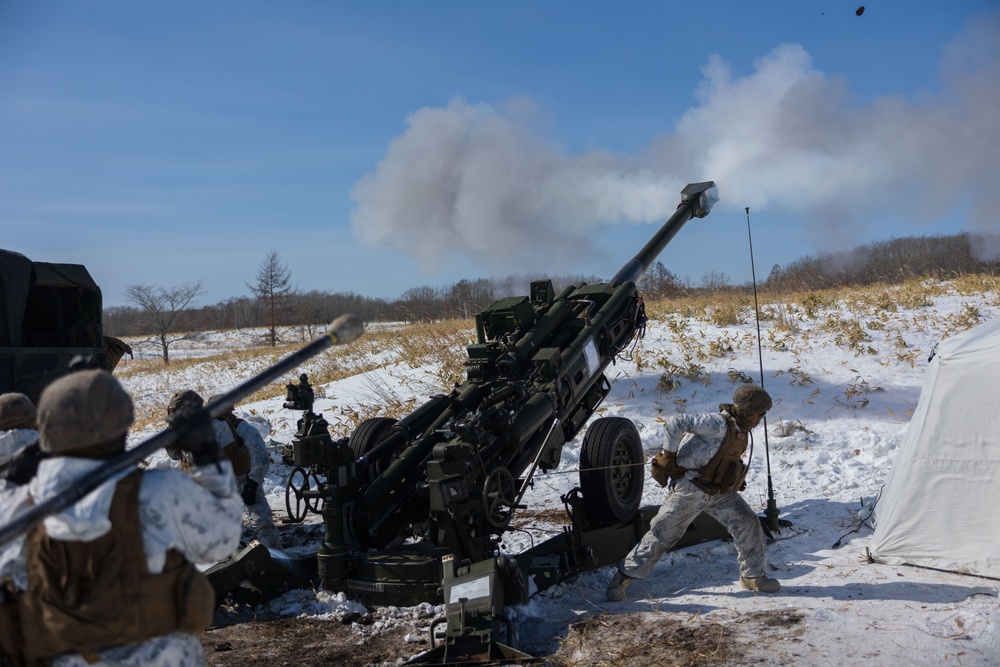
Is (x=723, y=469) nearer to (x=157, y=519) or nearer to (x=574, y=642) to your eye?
(x=574, y=642)

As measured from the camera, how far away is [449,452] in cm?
533

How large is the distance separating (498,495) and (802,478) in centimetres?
433

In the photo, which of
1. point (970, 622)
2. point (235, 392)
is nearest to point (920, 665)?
point (970, 622)

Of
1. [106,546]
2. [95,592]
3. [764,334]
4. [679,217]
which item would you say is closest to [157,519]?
[106,546]

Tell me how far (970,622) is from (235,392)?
165 inches

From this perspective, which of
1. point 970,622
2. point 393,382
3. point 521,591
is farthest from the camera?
point 393,382

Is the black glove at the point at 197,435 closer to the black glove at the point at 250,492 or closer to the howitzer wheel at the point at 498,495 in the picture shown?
the howitzer wheel at the point at 498,495

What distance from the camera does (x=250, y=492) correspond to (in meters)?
6.73

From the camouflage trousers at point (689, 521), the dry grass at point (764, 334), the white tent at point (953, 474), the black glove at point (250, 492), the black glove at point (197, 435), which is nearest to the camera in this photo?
the black glove at point (197, 435)

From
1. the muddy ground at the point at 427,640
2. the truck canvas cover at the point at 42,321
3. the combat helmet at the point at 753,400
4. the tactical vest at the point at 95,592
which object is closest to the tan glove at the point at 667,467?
the combat helmet at the point at 753,400

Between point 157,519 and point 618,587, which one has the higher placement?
Answer: point 157,519

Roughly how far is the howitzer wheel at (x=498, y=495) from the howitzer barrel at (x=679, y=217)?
279 centimetres

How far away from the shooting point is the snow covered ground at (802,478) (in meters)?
4.75

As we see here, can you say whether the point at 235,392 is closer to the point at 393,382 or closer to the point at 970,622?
the point at 970,622
